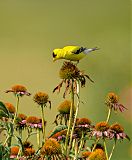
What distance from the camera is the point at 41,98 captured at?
5.42 feet

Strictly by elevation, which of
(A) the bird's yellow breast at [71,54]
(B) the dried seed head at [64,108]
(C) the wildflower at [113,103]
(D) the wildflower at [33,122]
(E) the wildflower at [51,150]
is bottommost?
(E) the wildflower at [51,150]

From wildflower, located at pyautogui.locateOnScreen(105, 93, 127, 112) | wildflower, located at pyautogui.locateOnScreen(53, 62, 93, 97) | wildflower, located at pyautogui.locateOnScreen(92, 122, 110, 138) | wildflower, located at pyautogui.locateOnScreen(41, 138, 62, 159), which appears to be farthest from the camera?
wildflower, located at pyautogui.locateOnScreen(105, 93, 127, 112)

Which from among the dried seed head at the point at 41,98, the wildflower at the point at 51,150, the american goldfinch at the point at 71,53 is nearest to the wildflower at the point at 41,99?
the dried seed head at the point at 41,98

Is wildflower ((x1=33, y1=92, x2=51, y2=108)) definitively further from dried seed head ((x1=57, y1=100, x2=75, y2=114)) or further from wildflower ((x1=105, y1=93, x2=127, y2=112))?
wildflower ((x1=105, y1=93, x2=127, y2=112))

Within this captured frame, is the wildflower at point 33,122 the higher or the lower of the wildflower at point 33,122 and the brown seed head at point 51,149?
the higher

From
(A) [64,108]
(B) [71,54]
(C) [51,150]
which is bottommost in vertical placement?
(C) [51,150]

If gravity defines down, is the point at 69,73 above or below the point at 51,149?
above

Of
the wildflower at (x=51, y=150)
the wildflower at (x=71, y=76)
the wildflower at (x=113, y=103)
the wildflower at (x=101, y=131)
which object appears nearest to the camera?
the wildflower at (x=51, y=150)

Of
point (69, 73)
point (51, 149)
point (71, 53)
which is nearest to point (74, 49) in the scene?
point (71, 53)

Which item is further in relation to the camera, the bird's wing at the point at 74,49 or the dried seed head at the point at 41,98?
the dried seed head at the point at 41,98

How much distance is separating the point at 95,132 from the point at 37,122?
245 mm

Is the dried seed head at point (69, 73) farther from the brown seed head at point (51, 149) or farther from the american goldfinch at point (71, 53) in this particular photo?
the brown seed head at point (51, 149)

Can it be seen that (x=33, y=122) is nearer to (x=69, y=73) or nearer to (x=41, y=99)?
(x=41, y=99)

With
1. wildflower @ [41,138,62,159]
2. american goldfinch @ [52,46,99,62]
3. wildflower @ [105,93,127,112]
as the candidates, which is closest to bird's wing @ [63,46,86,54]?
american goldfinch @ [52,46,99,62]
